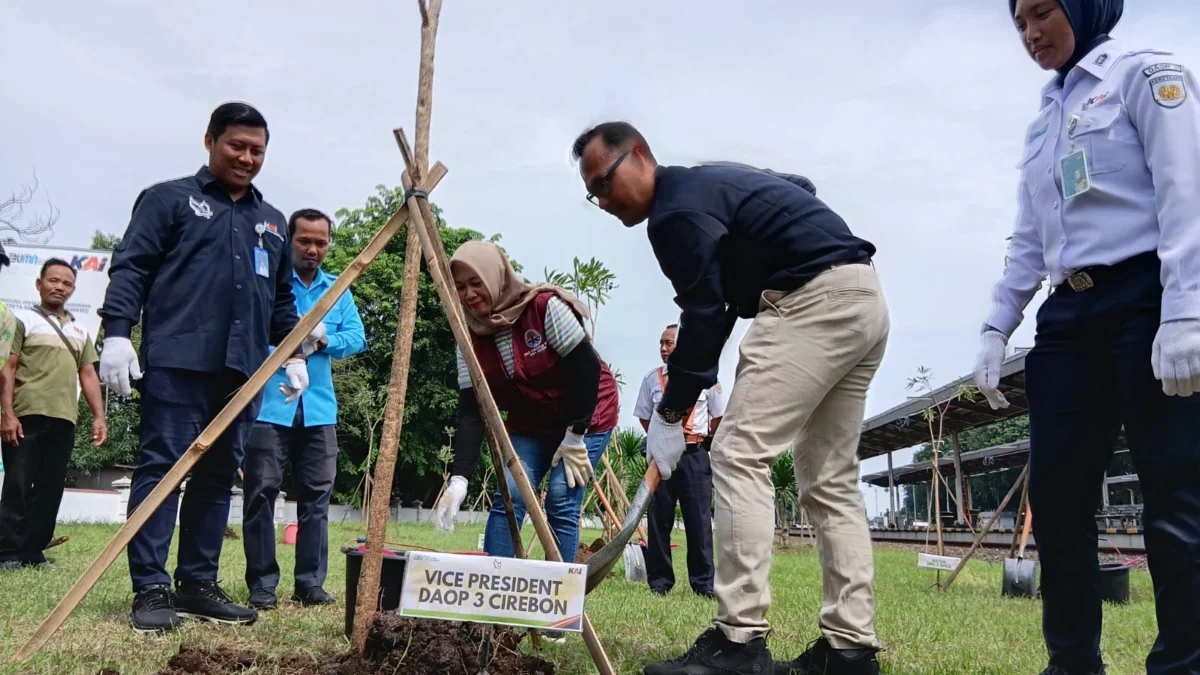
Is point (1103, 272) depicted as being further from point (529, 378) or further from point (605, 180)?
point (529, 378)

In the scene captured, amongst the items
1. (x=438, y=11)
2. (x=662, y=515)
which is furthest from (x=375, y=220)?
(x=438, y=11)

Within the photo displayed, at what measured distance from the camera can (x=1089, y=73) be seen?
2.64 meters

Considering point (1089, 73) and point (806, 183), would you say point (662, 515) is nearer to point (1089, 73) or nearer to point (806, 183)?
point (806, 183)

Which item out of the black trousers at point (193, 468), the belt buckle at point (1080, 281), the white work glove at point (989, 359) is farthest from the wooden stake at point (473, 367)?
the belt buckle at point (1080, 281)

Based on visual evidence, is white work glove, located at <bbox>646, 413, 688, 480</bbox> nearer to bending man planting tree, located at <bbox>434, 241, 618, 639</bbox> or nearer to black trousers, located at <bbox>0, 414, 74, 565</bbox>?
bending man planting tree, located at <bbox>434, 241, 618, 639</bbox>

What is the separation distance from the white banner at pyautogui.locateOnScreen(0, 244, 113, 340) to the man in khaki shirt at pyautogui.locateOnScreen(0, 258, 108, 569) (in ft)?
13.2

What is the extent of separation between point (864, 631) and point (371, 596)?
1.58 m

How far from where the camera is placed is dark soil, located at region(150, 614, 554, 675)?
2516mm

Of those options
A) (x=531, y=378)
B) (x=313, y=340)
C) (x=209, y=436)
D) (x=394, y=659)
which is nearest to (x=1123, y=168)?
(x=531, y=378)

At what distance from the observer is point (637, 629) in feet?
12.8

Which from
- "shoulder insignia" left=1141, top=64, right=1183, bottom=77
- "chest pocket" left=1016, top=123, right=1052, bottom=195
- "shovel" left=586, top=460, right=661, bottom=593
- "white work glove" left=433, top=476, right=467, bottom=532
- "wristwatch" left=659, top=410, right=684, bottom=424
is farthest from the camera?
A: "white work glove" left=433, top=476, right=467, bottom=532

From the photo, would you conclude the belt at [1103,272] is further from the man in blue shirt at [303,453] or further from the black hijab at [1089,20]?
the man in blue shirt at [303,453]

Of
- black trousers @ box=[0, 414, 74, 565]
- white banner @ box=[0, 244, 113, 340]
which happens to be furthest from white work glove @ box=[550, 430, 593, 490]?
white banner @ box=[0, 244, 113, 340]

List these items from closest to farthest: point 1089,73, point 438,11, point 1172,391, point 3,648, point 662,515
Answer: point 1172,391, point 1089,73, point 3,648, point 438,11, point 662,515
